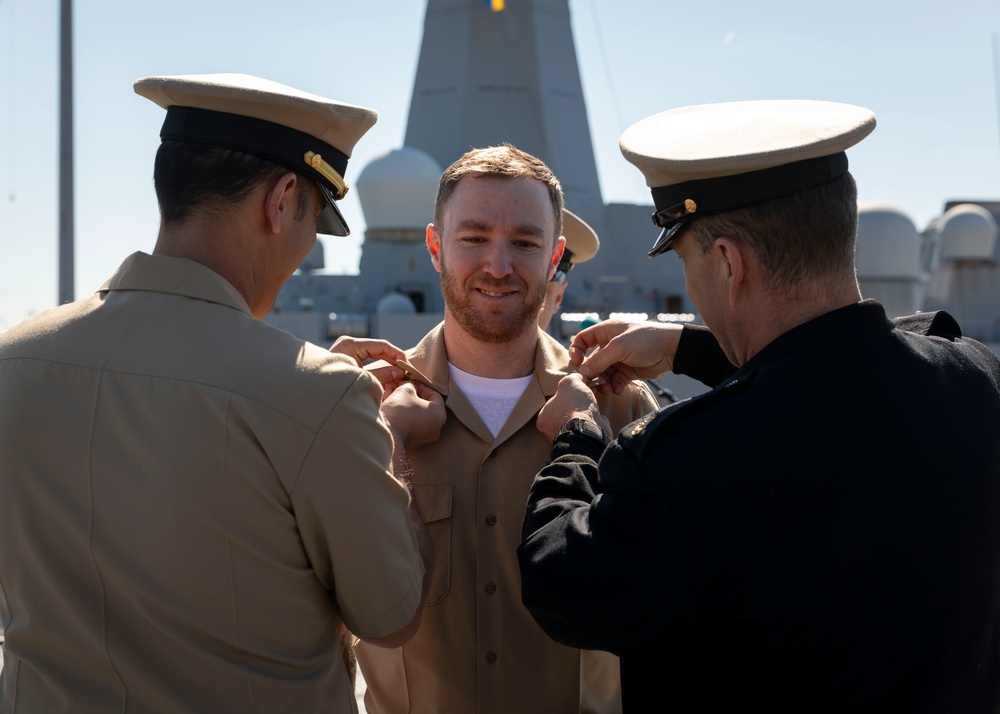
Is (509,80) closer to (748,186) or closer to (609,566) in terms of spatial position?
(748,186)

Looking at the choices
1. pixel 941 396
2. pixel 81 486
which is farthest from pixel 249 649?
pixel 941 396

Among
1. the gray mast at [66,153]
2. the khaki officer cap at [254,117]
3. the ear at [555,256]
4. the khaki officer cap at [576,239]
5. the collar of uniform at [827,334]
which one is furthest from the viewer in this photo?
the gray mast at [66,153]

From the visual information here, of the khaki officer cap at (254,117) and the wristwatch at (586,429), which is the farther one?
the wristwatch at (586,429)

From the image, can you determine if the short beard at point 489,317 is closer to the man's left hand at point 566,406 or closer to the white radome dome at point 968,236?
the man's left hand at point 566,406

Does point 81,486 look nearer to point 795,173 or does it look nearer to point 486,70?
point 795,173

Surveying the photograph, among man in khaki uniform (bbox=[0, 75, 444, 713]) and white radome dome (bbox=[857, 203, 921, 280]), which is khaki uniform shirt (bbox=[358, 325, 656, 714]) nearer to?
man in khaki uniform (bbox=[0, 75, 444, 713])

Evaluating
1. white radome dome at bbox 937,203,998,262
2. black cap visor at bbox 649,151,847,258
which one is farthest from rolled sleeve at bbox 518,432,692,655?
white radome dome at bbox 937,203,998,262

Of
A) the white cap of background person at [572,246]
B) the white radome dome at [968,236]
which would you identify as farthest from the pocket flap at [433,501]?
the white radome dome at [968,236]

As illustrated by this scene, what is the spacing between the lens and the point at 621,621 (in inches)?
59.0

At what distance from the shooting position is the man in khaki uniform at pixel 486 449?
2270 millimetres

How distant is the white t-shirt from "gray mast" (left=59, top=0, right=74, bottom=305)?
5.76 meters

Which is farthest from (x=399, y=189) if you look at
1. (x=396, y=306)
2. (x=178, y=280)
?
(x=178, y=280)

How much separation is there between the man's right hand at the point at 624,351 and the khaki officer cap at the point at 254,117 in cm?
95

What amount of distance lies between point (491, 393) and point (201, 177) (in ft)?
3.79
